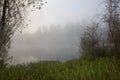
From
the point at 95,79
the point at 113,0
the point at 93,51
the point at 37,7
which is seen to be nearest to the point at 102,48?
the point at 93,51

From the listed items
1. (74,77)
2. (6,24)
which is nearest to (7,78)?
(74,77)

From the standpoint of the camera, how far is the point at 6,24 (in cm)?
1820

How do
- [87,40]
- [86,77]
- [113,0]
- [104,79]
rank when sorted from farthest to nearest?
[87,40], [113,0], [86,77], [104,79]

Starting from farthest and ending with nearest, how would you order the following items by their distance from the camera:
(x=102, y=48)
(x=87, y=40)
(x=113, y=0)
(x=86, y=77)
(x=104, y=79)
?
1. (x=87, y=40)
2. (x=102, y=48)
3. (x=113, y=0)
4. (x=86, y=77)
5. (x=104, y=79)

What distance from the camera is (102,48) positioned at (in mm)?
24672

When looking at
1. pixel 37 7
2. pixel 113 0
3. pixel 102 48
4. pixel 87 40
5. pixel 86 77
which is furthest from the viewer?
pixel 87 40

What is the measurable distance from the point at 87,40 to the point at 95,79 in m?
14.8

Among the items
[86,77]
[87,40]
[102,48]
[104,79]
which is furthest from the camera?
[87,40]

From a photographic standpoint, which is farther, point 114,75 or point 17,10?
point 17,10

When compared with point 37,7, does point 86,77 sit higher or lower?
lower

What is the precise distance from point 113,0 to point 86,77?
11955mm

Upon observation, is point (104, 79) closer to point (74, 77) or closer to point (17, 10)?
point (74, 77)

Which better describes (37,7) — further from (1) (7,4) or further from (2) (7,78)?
(2) (7,78)

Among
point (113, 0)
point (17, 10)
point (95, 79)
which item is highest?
point (113, 0)
